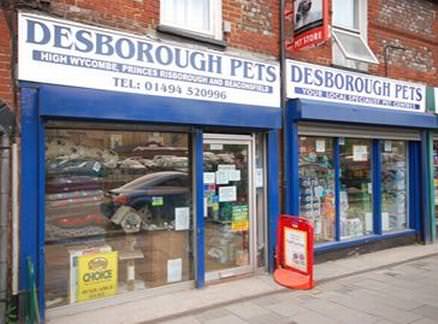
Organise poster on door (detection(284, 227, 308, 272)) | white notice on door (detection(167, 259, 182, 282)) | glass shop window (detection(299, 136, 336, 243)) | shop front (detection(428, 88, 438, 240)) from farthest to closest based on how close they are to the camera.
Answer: shop front (detection(428, 88, 438, 240)) < glass shop window (detection(299, 136, 336, 243)) < poster on door (detection(284, 227, 308, 272)) < white notice on door (detection(167, 259, 182, 282))

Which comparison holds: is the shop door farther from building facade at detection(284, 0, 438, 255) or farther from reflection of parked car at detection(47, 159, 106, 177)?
reflection of parked car at detection(47, 159, 106, 177)

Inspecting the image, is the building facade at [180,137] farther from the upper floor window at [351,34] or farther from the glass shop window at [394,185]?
the glass shop window at [394,185]

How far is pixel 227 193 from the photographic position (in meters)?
6.41

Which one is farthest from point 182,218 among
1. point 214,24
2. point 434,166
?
point 434,166

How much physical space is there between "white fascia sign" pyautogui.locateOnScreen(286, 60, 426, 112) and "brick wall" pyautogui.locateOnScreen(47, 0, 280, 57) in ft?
1.92

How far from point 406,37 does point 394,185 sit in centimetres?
299

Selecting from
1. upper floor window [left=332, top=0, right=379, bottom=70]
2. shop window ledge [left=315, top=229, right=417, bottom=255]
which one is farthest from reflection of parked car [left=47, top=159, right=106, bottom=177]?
upper floor window [left=332, top=0, right=379, bottom=70]

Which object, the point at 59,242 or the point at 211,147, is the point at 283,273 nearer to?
the point at 211,147

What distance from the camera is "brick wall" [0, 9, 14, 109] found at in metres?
4.50

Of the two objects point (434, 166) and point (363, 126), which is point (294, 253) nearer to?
point (363, 126)

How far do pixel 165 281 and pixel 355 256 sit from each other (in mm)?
3634

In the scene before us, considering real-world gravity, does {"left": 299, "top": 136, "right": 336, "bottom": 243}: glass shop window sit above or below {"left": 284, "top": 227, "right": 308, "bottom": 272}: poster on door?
above

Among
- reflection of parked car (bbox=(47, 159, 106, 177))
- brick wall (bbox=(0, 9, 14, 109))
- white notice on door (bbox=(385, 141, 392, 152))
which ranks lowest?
reflection of parked car (bbox=(47, 159, 106, 177))

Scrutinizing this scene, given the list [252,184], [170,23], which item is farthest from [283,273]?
[170,23]
